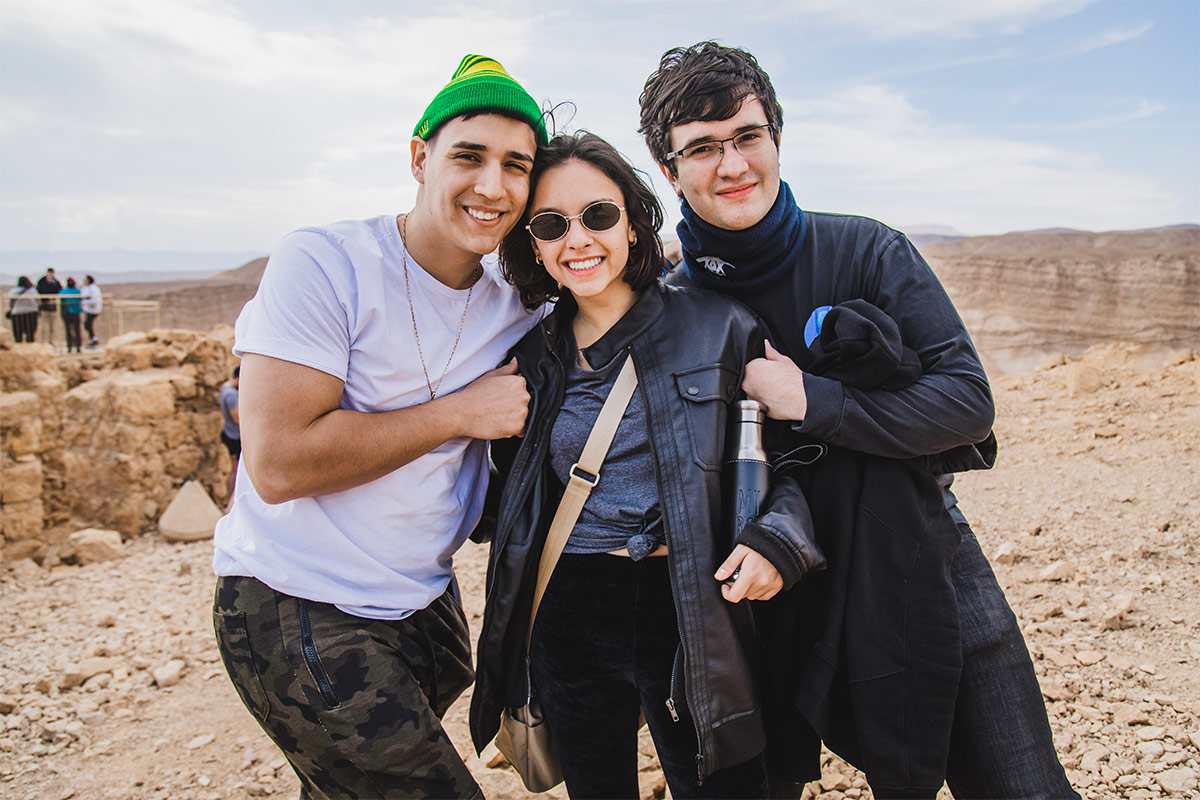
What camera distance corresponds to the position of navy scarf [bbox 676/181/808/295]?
2.29m

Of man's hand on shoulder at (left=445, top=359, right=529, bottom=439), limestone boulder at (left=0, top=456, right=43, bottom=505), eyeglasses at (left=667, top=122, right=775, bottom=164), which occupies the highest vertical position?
eyeglasses at (left=667, top=122, right=775, bottom=164)

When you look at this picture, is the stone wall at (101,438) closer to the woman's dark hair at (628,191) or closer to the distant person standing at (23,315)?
the distant person standing at (23,315)

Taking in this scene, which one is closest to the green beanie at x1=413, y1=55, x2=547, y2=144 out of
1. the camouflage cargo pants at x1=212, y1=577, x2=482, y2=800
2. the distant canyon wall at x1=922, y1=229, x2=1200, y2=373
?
the camouflage cargo pants at x1=212, y1=577, x2=482, y2=800

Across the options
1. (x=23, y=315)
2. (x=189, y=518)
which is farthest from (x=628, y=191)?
(x=23, y=315)

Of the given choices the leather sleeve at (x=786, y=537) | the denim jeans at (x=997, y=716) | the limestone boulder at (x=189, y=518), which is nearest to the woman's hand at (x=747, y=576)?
the leather sleeve at (x=786, y=537)

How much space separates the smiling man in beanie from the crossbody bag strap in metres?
0.25

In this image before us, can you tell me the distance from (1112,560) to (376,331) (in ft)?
15.4

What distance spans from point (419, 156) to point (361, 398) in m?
0.84

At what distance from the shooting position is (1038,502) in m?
5.89

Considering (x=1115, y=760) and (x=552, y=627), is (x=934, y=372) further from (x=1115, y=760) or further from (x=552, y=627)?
(x=1115, y=760)

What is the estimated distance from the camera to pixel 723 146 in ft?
7.62

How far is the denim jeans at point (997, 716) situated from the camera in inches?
82.4

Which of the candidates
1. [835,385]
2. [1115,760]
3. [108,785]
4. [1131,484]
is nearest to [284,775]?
[108,785]

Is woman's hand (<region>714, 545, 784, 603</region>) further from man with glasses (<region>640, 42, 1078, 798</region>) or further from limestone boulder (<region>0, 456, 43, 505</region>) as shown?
limestone boulder (<region>0, 456, 43, 505</region>)
